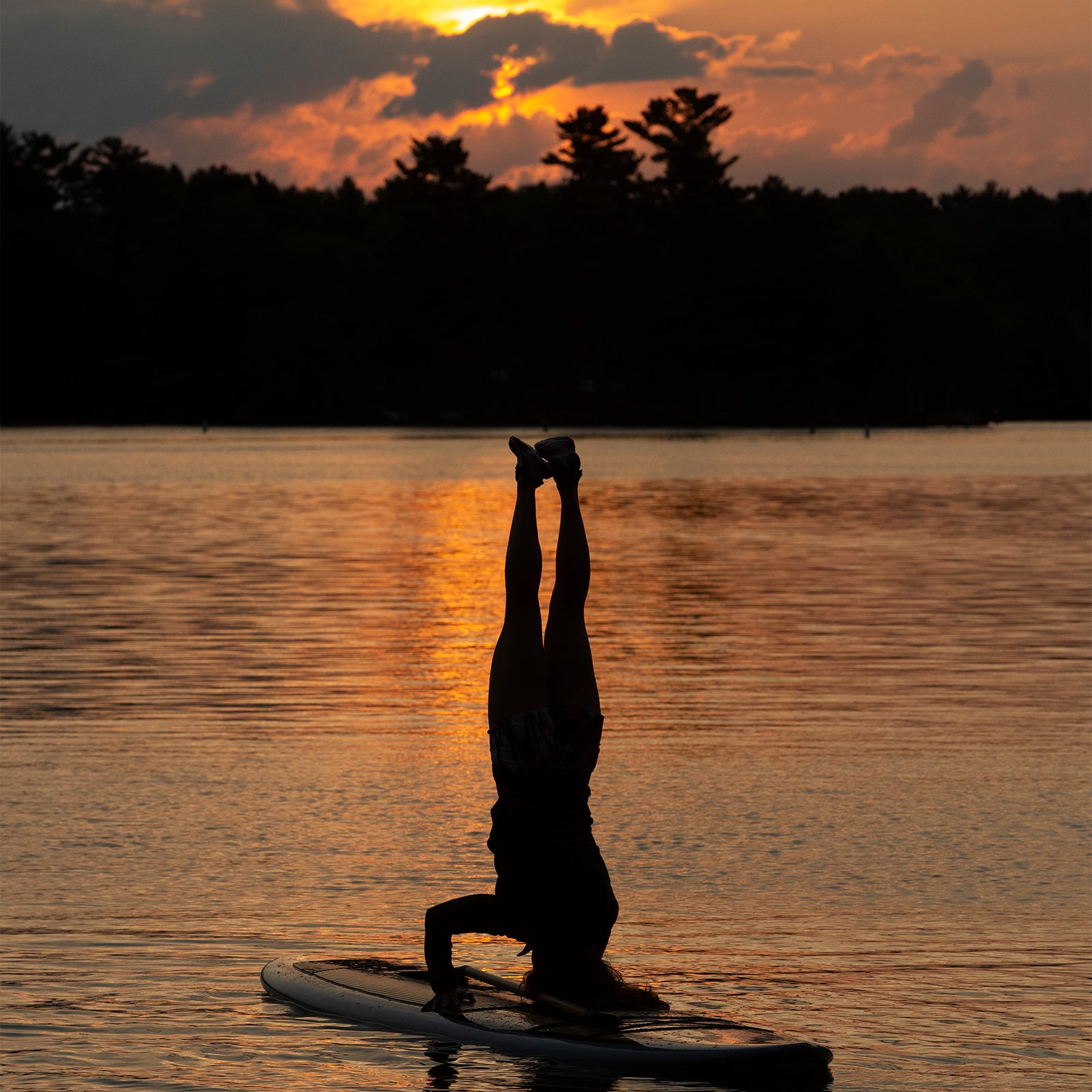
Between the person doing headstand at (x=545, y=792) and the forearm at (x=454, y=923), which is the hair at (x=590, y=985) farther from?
the forearm at (x=454, y=923)

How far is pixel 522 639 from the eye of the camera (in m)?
8.12

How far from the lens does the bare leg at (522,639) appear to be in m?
8.11

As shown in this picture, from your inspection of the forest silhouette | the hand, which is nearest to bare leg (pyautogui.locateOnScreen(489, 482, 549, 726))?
the hand

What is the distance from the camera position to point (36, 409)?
167 meters

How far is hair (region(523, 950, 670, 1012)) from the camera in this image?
8.10 meters

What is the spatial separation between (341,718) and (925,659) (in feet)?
21.6

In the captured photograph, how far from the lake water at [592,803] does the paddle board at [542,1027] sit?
3.7 inches

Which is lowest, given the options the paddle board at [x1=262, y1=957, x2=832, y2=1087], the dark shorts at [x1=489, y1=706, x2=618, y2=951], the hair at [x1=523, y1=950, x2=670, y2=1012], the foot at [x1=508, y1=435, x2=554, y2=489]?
the paddle board at [x1=262, y1=957, x2=832, y2=1087]

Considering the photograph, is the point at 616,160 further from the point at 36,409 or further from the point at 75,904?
the point at 75,904

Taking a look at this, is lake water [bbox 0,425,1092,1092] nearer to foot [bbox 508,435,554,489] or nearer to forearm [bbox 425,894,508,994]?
forearm [bbox 425,894,508,994]

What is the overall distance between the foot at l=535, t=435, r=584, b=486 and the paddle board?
2.19 meters

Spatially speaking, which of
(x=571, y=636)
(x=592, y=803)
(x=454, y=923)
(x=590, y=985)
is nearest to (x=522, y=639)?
(x=571, y=636)

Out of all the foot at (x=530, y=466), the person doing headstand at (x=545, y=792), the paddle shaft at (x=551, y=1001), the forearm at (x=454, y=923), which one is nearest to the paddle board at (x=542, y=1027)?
the paddle shaft at (x=551, y=1001)

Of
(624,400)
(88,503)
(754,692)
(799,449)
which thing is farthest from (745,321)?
(754,692)
